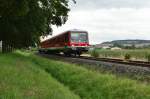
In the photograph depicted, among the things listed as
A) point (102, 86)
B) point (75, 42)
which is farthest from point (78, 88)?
point (75, 42)

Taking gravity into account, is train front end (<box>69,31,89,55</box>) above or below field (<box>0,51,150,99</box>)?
above

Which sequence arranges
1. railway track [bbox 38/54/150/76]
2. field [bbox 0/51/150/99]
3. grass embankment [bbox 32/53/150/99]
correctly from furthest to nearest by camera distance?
railway track [bbox 38/54/150/76]
grass embankment [bbox 32/53/150/99]
field [bbox 0/51/150/99]

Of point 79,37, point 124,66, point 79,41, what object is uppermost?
point 79,37

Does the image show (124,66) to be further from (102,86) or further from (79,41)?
(79,41)

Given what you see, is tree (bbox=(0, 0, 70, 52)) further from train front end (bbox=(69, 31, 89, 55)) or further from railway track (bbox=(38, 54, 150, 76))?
railway track (bbox=(38, 54, 150, 76))

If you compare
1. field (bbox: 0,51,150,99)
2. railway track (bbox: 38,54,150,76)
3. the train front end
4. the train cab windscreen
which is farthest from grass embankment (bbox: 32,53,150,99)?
the train cab windscreen

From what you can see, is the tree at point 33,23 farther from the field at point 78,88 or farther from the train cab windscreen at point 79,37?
the field at point 78,88

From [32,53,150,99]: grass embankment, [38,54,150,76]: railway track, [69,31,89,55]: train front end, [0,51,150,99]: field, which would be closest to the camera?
[0,51,150,99]: field

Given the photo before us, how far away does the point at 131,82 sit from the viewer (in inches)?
522

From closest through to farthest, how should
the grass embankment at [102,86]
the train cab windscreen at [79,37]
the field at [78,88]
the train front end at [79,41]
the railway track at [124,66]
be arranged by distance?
the field at [78,88] < the grass embankment at [102,86] < the railway track at [124,66] < the train front end at [79,41] < the train cab windscreen at [79,37]

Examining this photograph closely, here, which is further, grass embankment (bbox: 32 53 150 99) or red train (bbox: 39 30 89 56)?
red train (bbox: 39 30 89 56)

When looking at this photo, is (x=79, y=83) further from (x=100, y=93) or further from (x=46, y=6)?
(x=46, y=6)

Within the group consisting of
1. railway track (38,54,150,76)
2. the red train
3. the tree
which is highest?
the tree

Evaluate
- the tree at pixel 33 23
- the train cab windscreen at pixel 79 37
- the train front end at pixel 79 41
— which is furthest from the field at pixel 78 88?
the tree at pixel 33 23
